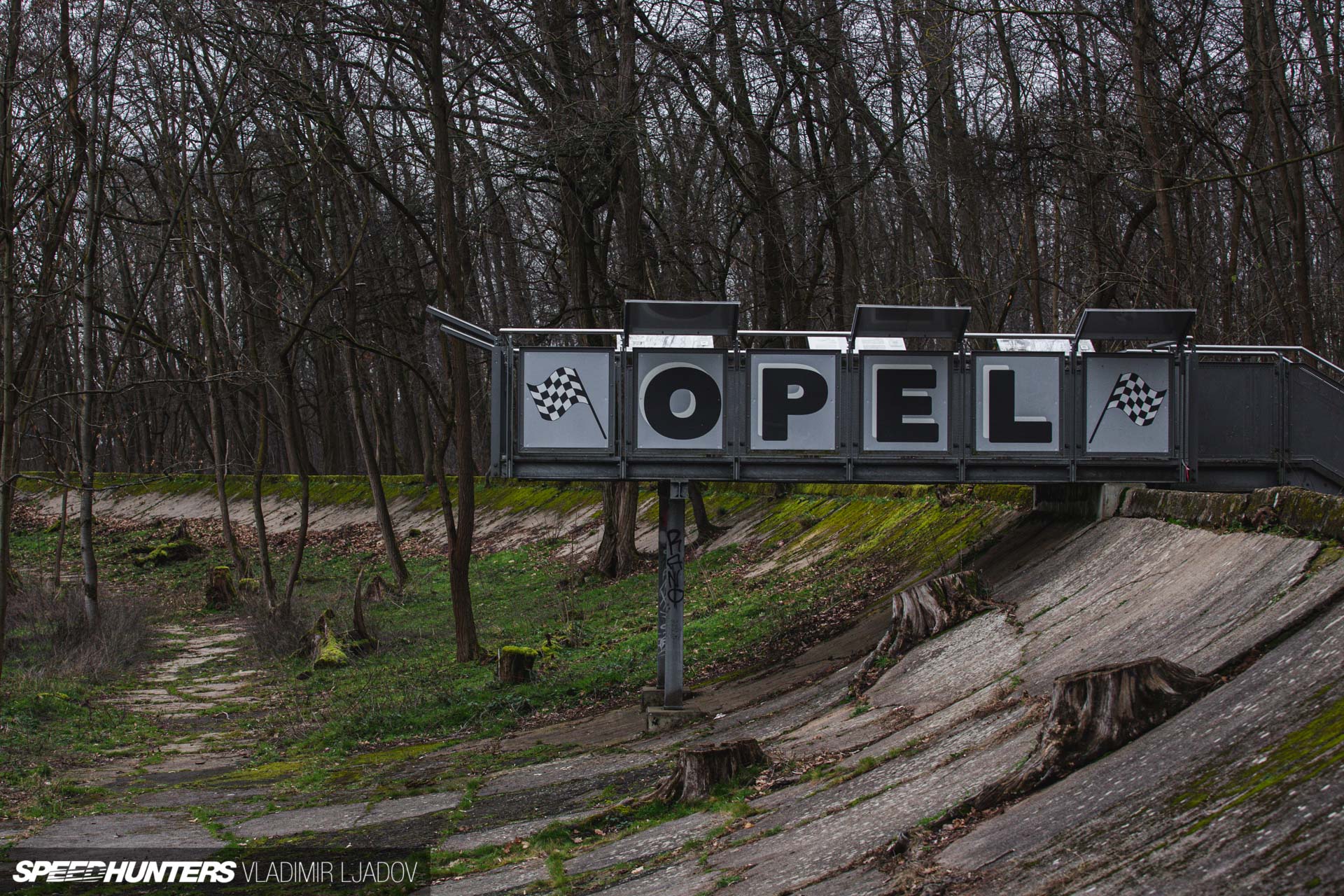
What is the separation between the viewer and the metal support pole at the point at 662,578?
46.2ft

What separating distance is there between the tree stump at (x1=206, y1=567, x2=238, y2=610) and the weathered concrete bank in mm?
17840

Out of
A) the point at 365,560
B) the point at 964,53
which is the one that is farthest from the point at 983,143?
the point at 365,560

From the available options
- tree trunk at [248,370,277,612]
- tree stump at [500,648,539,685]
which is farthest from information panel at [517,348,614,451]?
tree trunk at [248,370,277,612]

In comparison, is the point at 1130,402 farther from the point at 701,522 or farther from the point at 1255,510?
the point at 701,522

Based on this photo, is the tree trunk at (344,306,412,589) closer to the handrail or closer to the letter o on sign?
the letter o on sign

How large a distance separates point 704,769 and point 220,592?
23.1 m

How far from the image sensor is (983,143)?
79.6 feet

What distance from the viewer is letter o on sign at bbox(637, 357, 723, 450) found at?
45.3 ft

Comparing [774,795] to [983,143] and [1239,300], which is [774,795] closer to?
[983,143]

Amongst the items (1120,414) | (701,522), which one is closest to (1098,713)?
(1120,414)

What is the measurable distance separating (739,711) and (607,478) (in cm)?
307

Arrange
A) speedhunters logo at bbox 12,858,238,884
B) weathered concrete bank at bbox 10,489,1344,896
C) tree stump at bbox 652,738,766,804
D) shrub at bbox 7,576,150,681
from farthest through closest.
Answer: shrub at bbox 7,576,150,681 → tree stump at bbox 652,738,766,804 → speedhunters logo at bbox 12,858,238,884 → weathered concrete bank at bbox 10,489,1344,896

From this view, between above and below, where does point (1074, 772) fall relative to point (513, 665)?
above

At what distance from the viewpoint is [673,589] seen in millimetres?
14070
